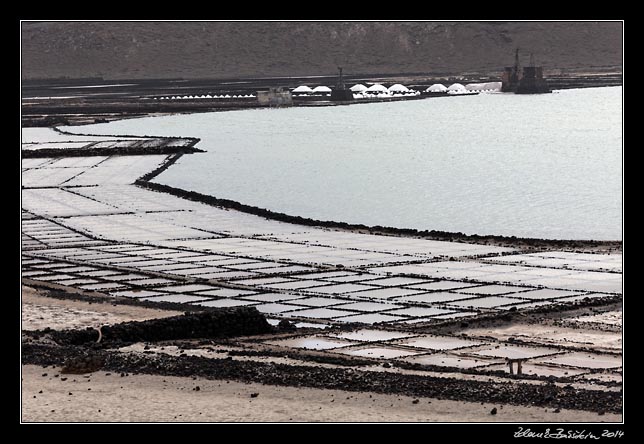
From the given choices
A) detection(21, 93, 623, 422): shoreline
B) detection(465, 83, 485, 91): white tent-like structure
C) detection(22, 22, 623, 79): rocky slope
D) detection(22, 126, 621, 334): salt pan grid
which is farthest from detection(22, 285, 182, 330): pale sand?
detection(22, 22, 623, 79): rocky slope

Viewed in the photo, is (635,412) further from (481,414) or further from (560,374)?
(560,374)

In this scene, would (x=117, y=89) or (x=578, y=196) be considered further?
(x=117, y=89)

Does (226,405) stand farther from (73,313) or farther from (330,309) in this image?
(73,313)

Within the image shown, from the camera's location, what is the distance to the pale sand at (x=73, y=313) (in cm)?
1986

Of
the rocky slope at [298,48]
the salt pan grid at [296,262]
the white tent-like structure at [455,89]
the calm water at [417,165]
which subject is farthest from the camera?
the rocky slope at [298,48]

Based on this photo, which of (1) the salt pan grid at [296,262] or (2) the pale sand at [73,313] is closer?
(2) the pale sand at [73,313]

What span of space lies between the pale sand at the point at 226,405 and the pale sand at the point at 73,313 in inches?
171

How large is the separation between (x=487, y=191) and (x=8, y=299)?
36571 millimetres

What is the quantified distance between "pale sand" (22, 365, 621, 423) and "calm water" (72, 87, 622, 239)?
19158 mm

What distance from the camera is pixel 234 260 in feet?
89.6

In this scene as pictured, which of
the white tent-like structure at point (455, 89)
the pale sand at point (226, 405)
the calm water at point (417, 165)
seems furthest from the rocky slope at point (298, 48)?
the pale sand at point (226, 405)

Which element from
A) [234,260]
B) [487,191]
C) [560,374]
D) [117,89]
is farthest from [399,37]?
[560,374]

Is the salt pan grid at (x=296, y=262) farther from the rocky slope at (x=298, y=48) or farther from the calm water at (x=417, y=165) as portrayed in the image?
the rocky slope at (x=298, y=48)

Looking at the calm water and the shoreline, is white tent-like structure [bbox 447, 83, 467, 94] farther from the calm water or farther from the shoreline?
the shoreline
